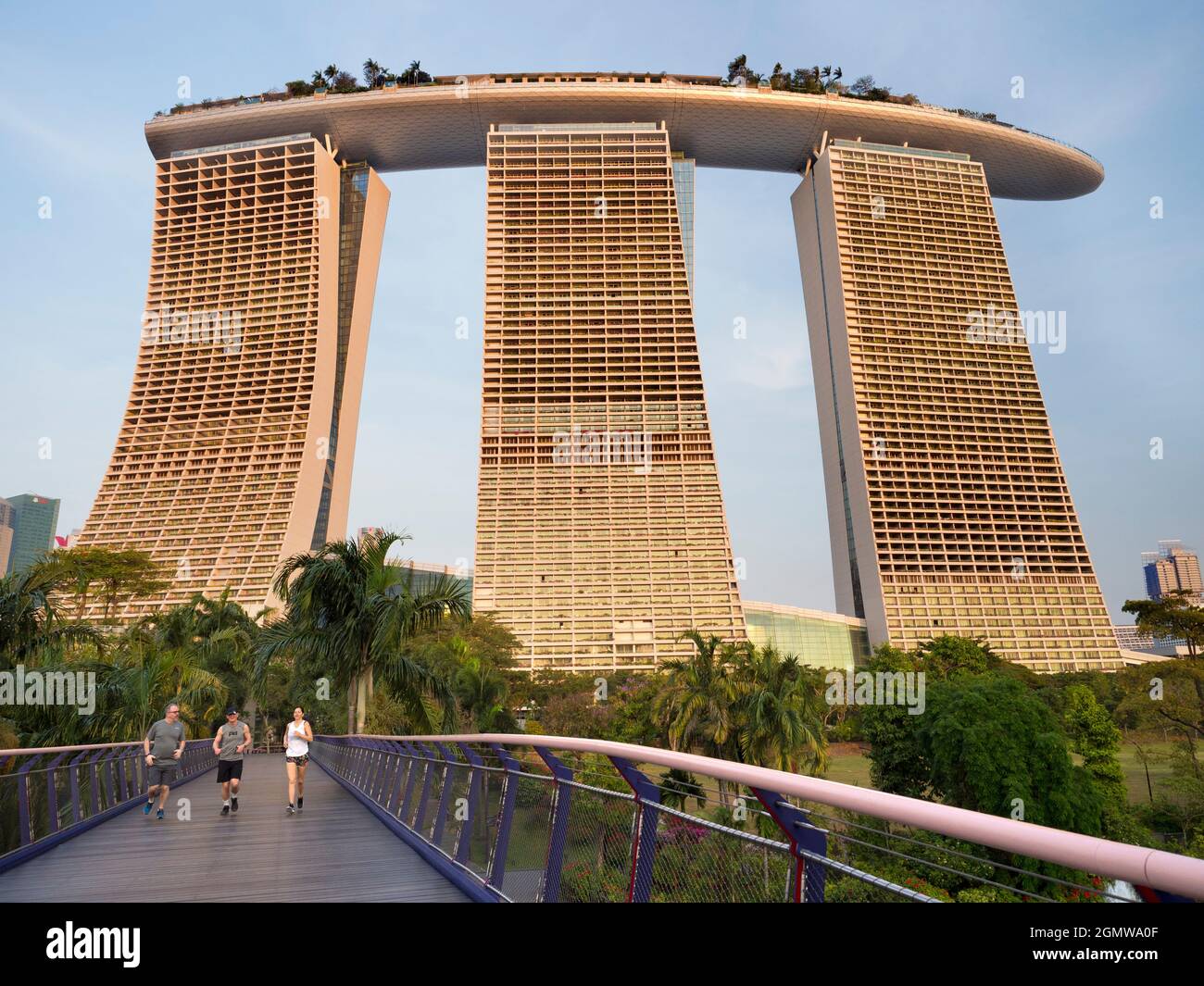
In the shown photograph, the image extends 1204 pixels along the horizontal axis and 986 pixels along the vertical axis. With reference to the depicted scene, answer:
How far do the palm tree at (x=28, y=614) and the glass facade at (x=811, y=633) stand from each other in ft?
294

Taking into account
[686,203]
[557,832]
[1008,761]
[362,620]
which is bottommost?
[1008,761]

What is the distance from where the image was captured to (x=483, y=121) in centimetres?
11788

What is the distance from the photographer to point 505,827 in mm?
6668

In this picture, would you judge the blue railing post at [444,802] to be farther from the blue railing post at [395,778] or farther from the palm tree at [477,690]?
the palm tree at [477,690]

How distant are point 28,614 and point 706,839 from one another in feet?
58.5

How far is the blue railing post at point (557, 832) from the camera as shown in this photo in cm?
571

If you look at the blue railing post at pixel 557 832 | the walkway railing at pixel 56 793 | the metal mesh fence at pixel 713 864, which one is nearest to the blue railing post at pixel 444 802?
the blue railing post at pixel 557 832

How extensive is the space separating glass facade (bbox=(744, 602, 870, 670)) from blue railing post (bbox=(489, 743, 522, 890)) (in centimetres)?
9842

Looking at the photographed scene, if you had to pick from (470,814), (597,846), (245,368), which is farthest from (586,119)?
(597,846)

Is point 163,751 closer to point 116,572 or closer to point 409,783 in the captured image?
point 409,783

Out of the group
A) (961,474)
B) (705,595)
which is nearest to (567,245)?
(705,595)

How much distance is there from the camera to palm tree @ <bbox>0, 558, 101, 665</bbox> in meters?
17.6
